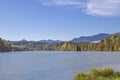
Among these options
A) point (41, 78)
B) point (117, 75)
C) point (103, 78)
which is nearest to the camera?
point (103, 78)

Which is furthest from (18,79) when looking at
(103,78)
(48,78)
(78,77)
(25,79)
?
(103,78)

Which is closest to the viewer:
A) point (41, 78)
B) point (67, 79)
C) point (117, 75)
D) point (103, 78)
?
point (103, 78)

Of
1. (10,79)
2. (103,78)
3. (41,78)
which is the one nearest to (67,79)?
(41,78)

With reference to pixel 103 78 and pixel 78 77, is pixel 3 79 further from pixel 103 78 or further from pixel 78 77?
pixel 103 78

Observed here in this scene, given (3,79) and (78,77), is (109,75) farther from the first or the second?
(3,79)

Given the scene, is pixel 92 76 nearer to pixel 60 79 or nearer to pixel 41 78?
pixel 60 79

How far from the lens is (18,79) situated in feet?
181

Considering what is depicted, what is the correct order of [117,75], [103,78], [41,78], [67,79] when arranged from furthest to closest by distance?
[41,78] < [67,79] < [117,75] < [103,78]

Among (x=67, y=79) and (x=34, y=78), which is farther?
(x=34, y=78)

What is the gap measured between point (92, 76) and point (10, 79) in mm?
24352

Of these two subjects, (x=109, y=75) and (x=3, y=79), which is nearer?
(x=109, y=75)

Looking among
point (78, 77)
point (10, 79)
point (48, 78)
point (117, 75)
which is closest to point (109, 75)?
point (117, 75)

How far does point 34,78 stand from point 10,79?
3983mm

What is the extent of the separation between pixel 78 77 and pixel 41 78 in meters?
20.1
